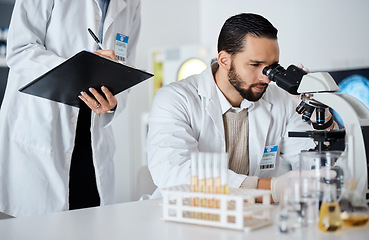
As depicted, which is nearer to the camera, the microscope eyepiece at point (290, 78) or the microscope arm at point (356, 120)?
the microscope arm at point (356, 120)

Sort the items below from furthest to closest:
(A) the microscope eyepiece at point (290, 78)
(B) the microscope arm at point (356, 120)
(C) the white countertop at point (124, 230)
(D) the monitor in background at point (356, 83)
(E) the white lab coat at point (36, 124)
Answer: (D) the monitor in background at point (356, 83), (E) the white lab coat at point (36, 124), (A) the microscope eyepiece at point (290, 78), (B) the microscope arm at point (356, 120), (C) the white countertop at point (124, 230)

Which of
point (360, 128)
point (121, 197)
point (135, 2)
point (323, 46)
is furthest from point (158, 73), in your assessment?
point (360, 128)

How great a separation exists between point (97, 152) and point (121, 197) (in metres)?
2.88

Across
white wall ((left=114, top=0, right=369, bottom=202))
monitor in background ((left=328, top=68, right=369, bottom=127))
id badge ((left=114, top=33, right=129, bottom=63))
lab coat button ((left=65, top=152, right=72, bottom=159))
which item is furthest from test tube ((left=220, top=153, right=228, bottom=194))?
white wall ((left=114, top=0, right=369, bottom=202))

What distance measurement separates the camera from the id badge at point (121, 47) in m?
2.08

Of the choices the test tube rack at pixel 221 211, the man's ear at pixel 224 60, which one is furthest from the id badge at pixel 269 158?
the test tube rack at pixel 221 211

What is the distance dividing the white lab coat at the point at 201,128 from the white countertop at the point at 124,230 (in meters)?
0.41

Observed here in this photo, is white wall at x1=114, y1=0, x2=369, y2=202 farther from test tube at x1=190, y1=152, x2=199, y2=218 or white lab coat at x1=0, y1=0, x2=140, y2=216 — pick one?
test tube at x1=190, y1=152, x2=199, y2=218

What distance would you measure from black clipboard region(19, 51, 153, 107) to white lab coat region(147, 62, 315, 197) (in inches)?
8.5

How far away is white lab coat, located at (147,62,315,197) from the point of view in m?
1.69

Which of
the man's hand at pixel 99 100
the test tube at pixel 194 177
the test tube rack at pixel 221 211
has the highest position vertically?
the man's hand at pixel 99 100

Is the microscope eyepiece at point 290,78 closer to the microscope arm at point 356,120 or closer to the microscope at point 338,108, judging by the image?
the microscope at point 338,108

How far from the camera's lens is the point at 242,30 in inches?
75.6

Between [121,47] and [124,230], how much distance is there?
1.17 metres
